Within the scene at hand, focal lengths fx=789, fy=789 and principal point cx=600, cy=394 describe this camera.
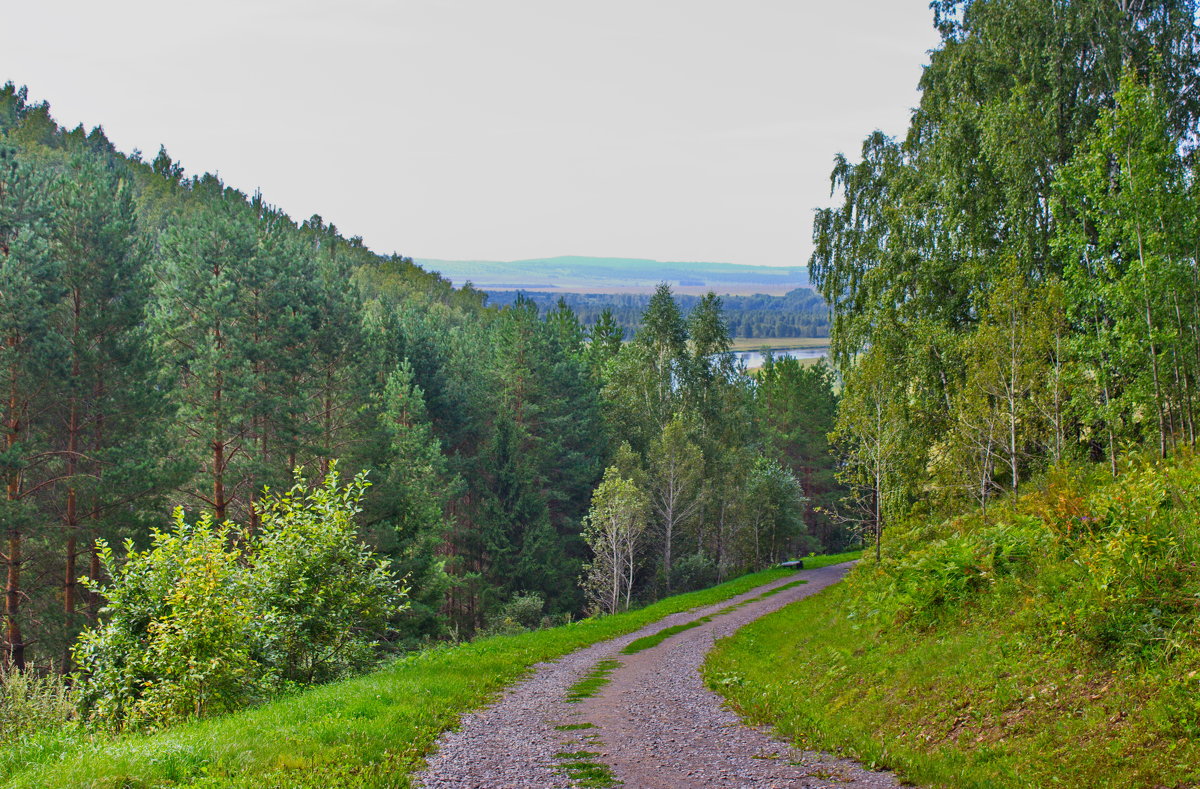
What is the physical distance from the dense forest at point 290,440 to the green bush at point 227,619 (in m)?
0.09

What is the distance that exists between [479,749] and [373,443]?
26.0m

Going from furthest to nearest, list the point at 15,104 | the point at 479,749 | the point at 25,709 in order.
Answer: the point at 15,104
the point at 25,709
the point at 479,749

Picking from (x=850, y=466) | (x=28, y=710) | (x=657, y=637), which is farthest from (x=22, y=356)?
(x=850, y=466)

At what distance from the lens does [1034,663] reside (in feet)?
33.0

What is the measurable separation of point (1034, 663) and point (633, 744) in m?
5.26

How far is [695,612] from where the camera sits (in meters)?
32.0

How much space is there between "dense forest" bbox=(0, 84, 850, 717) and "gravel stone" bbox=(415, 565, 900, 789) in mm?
4348

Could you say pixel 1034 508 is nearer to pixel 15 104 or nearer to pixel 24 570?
pixel 24 570

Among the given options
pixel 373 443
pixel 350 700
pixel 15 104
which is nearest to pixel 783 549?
pixel 373 443

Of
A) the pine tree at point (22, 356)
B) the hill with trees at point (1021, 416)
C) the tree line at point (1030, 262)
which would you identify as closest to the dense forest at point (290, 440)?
the pine tree at point (22, 356)

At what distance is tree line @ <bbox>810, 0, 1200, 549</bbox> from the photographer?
17609 mm

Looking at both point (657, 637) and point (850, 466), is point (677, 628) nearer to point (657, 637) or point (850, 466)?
point (657, 637)

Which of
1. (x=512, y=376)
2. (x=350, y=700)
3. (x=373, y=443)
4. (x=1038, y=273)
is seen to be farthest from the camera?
(x=512, y=376)

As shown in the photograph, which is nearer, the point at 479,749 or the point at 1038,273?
the point at 479,749
